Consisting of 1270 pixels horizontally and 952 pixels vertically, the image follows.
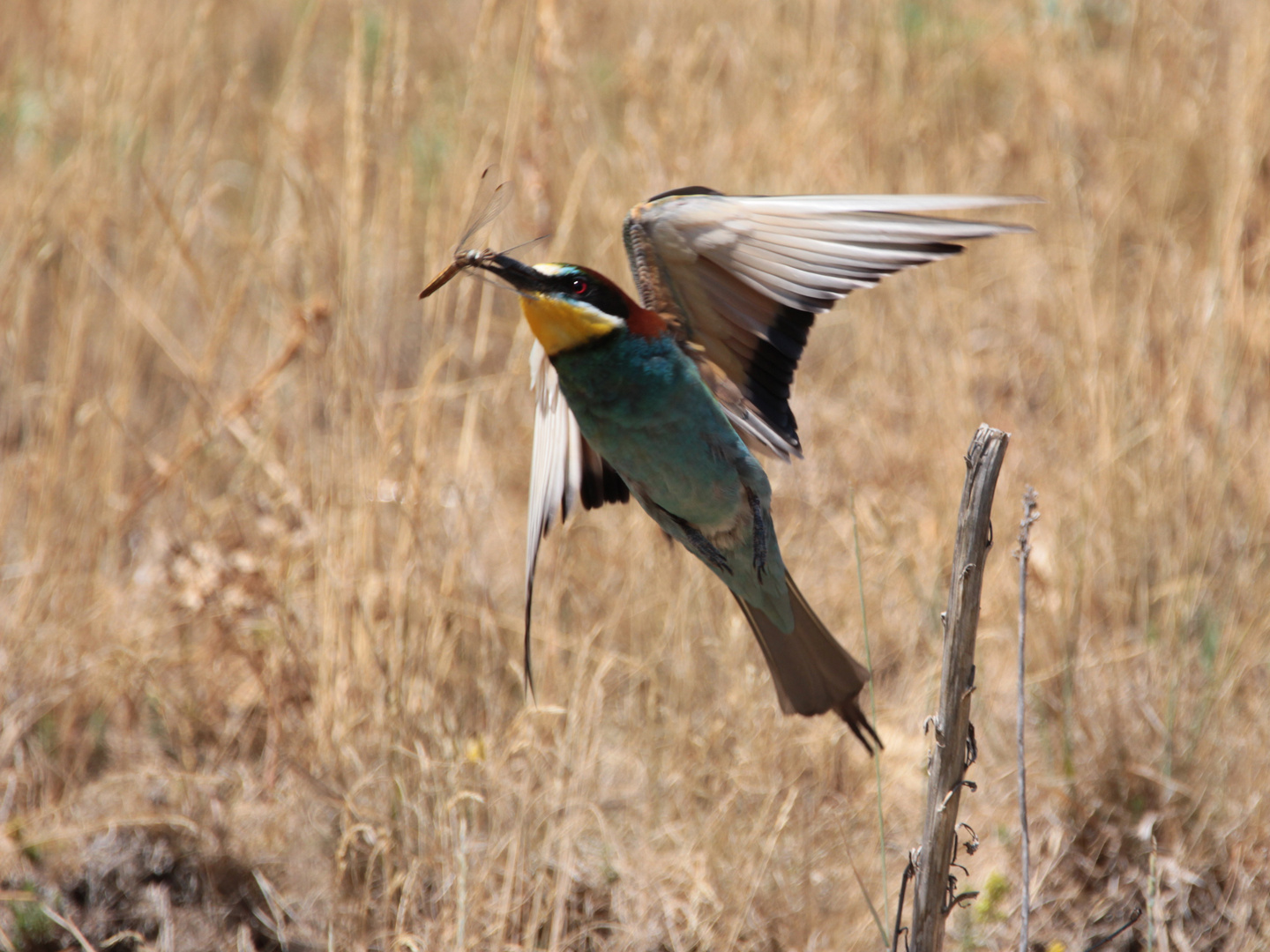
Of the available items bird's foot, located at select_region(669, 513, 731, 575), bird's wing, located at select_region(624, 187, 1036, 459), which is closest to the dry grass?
bird's foot, located at select_region(669, 513, 731, 575)

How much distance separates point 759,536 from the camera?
1506 millimetres

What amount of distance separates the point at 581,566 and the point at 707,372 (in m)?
1.14

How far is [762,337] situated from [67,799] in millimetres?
1646

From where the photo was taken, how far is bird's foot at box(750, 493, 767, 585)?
149cm

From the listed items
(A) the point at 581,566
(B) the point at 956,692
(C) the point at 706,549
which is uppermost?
(C) the point at 706,549

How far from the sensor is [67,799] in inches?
89.3

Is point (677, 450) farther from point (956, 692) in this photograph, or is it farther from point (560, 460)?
point (956, 692)

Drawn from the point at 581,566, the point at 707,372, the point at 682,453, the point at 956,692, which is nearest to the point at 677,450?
the point at 682,453

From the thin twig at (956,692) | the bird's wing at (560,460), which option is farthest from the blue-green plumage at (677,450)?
the thin twig at (956,692)

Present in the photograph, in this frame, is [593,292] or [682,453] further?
[682,453]

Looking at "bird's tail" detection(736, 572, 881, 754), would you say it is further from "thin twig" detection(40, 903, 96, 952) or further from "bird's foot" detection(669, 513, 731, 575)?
"thin twig" detection(40, 903, 96, 952)

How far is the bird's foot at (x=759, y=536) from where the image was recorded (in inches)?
58.8

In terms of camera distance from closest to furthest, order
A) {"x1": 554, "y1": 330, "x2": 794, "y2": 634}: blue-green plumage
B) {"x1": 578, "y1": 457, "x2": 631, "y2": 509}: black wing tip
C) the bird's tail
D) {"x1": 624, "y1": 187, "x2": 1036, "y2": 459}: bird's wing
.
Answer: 1. {"x1": 624, "y1": 187, "x2": 1036, "y2": 459}: bird's wing
2. {"x1": 554, "y1": 330, "x2": 794, "y2": 634}: blue-green plumage
3. the bird's tail
4. {"x1": 578, "y1": 457, "x2": 631, "y2": 509}: black wing tip

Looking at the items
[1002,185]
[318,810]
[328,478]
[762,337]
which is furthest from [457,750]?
[1002,185]
